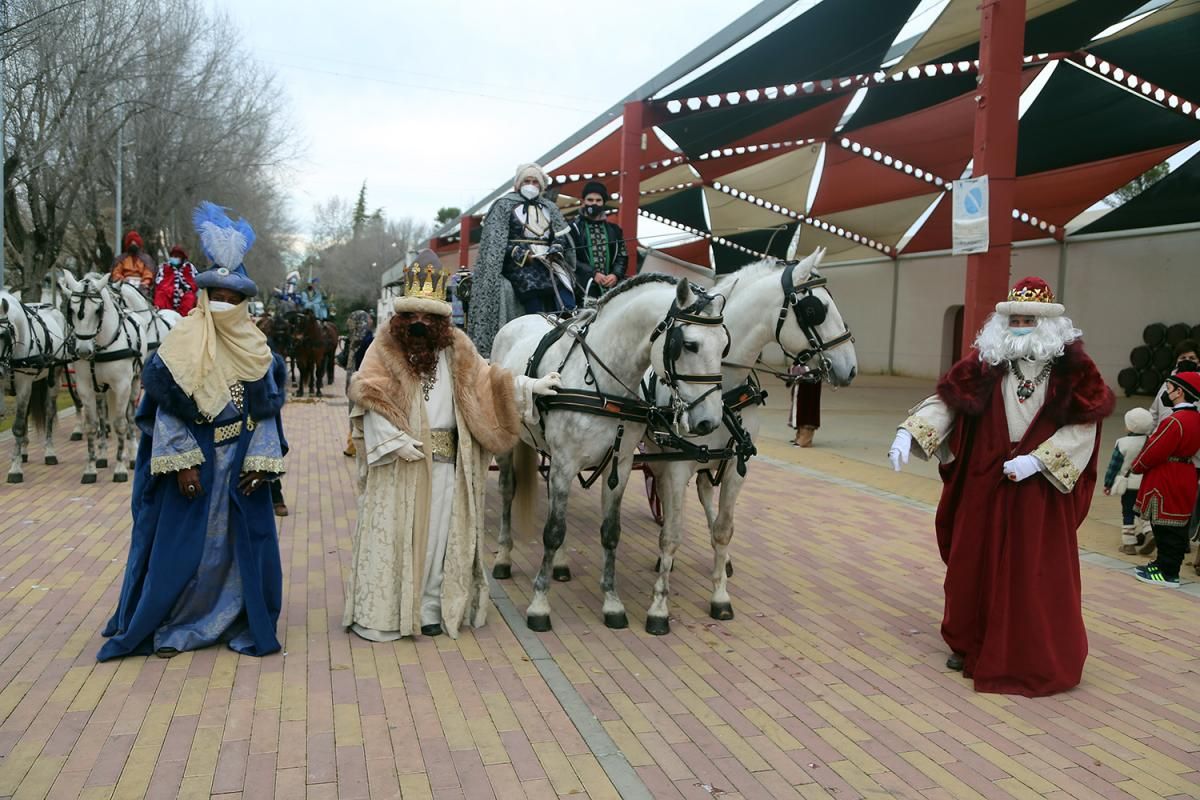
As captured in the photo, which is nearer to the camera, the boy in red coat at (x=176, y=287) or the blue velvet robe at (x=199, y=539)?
the blue velvet robe at (x=199, y=539)

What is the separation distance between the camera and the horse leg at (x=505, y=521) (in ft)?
20.0

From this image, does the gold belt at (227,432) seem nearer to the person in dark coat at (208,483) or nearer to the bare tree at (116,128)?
the person in dark coat at (208,483)

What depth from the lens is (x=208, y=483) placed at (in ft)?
14.1

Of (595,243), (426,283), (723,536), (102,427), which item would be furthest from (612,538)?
(102,427)

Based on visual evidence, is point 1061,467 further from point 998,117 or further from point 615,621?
point 998,117

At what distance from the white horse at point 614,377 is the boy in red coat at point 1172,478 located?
3.65 m

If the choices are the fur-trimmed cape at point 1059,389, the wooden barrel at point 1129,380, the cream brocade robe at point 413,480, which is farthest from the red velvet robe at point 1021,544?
the wooden barrel at point 1129,380

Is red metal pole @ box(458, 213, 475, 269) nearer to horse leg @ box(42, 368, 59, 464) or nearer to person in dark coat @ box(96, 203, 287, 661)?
horse leg @ box(42, 368, 59, 464)

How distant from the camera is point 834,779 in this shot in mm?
3396

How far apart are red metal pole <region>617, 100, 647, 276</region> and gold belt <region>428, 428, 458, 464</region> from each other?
8.32 m

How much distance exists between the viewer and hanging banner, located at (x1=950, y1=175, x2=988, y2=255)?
25.8ft

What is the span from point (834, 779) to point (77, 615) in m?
4.22

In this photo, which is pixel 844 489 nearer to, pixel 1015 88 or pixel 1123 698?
pixel 1015 88

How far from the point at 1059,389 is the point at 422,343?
128 inches
